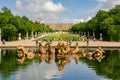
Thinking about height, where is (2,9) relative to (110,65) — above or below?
above

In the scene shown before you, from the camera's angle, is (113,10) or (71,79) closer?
(71,79)

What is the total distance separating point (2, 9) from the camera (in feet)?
346

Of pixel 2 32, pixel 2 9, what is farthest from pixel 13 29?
pixel 2 9

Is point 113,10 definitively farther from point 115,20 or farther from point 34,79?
point 34,79

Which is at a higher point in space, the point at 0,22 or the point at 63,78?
the point at 0,22

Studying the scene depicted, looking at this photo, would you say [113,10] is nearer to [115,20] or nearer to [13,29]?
[115,20]

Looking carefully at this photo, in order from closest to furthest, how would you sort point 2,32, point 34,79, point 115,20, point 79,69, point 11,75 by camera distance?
point 34,79, point 11,75, point 79,69, point 2,32, point 115,20

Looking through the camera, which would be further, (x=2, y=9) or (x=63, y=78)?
(x=2, y=9)

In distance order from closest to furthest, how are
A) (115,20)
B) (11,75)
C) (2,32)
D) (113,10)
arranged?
(11,75) < (2,32) < (115,20) < (113,10)

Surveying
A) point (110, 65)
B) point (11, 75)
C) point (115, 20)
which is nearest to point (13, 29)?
point (115, 20)

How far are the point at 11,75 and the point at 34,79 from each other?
2760 mm

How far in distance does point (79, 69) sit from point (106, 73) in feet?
11.6

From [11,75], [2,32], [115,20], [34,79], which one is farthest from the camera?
[115,20]

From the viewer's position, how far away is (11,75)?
1117 inches
